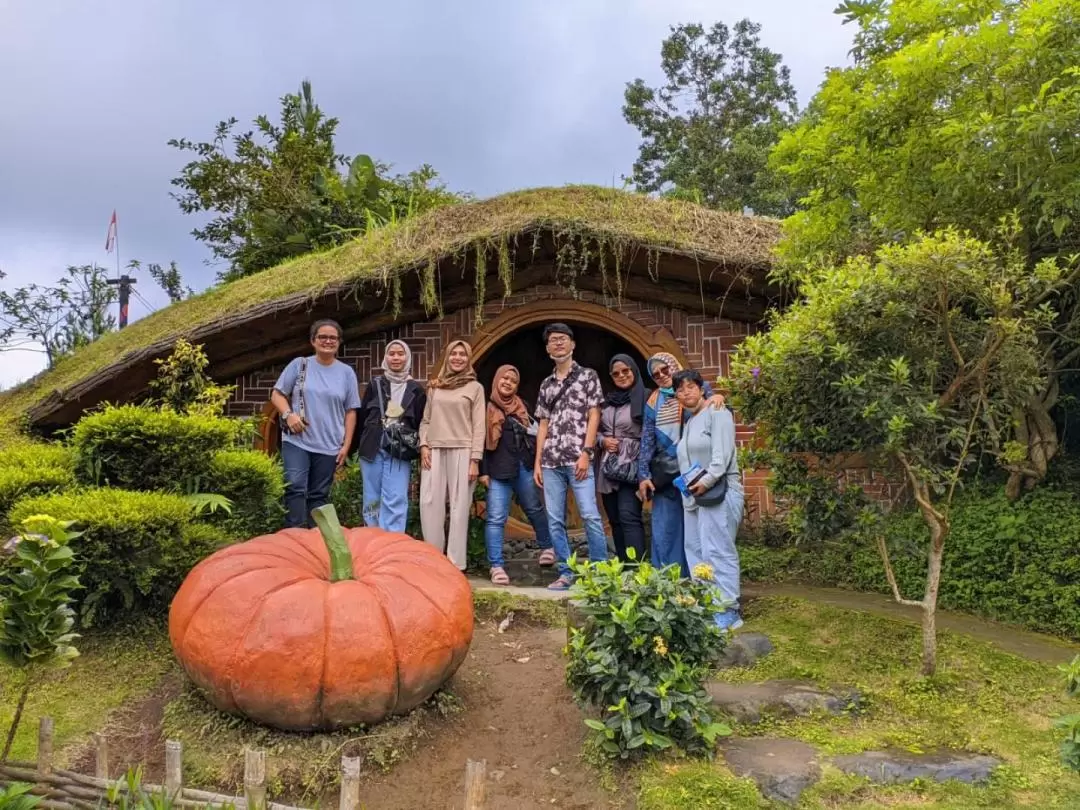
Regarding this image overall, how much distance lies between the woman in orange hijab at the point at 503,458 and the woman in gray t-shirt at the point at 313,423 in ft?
3.40

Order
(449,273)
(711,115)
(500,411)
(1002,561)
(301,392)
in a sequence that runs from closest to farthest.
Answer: (1002,561) < (301,392) < (500,411) < (449,273) < (711,115)

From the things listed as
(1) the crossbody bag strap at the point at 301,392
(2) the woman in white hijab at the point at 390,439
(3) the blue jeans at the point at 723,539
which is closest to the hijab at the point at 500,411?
(2) the woman in white hijab at the point at 390,439

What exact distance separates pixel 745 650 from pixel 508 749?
1576 mm

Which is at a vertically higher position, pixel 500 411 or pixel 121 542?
pixel 500 411

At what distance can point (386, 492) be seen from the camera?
18.7ft

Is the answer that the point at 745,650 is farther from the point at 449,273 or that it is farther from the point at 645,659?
the point at 449,273

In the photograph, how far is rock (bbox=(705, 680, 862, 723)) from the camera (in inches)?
148

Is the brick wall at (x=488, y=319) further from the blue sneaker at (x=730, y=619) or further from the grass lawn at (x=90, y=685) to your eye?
the grass lawn at (x=90, y=685)

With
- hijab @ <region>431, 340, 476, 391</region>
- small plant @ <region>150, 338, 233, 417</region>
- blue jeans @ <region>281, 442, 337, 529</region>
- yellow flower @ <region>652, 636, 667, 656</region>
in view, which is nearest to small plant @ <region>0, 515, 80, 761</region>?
yellow flower @ <region>652, 636, 667, 656</region>

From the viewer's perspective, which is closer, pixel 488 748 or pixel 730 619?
pixel 488 748

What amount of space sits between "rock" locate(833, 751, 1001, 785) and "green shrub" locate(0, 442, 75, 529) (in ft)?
14.4

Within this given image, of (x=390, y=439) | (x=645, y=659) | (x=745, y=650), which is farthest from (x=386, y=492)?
(x=645, y=659)

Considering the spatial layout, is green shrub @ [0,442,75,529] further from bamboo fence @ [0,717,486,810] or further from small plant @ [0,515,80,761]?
bamboo fence @ [0,717,486,810]

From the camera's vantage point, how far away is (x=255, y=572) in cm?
360
